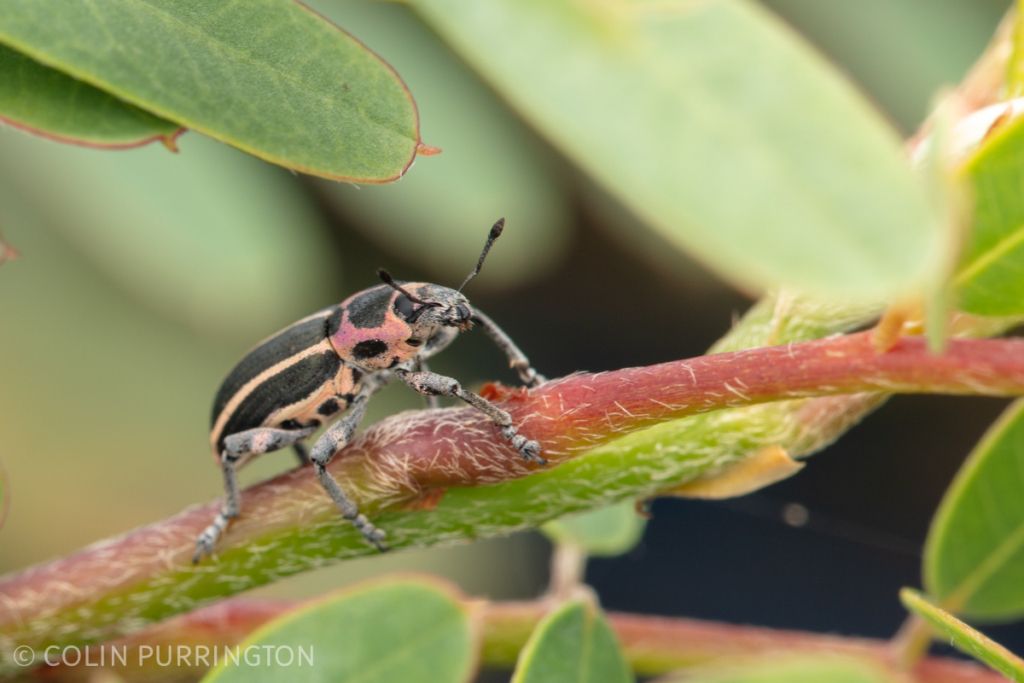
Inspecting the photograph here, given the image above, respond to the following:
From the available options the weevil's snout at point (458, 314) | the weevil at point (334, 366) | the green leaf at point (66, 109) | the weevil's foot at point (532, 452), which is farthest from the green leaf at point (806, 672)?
the weevil's snout at point (458, 314)

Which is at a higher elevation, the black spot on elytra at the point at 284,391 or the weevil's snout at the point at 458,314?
the weevil's snout at the point at 458,314

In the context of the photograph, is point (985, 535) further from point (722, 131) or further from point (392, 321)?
point (392, 321)

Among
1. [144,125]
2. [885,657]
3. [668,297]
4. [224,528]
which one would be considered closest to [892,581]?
[668,297]

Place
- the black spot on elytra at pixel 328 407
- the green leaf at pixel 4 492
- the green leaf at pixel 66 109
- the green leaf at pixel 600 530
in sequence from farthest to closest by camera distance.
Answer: the black spot on elytra at pixel 328 407 → the green leaf at pixel 600 530 → the green leaf at pixel 4 492 → the green leaf at pixel 66 109

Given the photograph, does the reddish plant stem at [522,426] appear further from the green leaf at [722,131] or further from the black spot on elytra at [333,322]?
the black spot on elytra at [333,322]

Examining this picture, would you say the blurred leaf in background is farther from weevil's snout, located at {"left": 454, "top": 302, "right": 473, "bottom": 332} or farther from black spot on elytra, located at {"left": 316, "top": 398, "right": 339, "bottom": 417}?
black spot on elytra, located at {"left": 316, "top": 398, "right": 339, "bottom": 417}

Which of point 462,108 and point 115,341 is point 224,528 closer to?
point 462,108

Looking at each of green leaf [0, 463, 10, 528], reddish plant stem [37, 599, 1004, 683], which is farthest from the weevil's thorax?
green leaf [0, 463, 10, 528]
